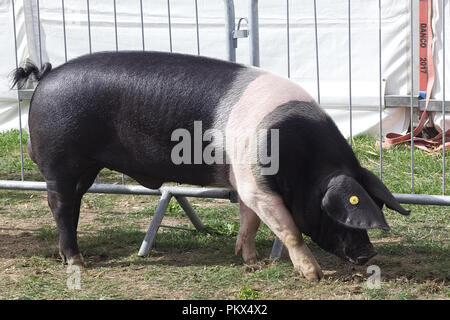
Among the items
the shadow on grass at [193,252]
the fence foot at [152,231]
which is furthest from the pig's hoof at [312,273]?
the fence foot at [152,231]

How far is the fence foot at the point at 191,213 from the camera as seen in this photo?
5.05 metres

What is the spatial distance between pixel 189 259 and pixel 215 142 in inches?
35.8

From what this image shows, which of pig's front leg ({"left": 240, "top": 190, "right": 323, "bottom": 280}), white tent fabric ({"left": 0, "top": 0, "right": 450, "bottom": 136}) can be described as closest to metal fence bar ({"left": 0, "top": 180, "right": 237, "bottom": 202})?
pig's front leg ({"left": 240, "top": 190, "right": 323, "bottom": 280})

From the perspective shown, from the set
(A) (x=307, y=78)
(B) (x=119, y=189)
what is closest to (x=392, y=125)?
(A) (x=307, y=78)

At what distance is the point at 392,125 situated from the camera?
8086mm

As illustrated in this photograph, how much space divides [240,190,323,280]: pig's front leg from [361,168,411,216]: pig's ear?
1.43 ft

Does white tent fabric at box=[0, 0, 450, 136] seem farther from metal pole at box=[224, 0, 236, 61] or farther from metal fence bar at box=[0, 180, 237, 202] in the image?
metal pole at box=[224, 0, 236, 61]

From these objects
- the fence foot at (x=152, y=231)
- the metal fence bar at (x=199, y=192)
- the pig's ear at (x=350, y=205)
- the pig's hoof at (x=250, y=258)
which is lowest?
the pig's hoof at (x=250, y=258)

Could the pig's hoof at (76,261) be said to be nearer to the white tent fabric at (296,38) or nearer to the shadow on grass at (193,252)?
the shadow on grass at (193,252)

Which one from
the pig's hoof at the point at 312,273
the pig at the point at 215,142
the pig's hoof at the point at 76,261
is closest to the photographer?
the pig at the point at 215,142

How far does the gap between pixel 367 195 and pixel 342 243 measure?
0.31 m

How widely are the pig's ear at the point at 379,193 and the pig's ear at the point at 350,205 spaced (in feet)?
0.50

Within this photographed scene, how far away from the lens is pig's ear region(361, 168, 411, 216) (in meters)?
4.01

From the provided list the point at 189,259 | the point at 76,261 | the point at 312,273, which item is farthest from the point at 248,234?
the point at 76,261
